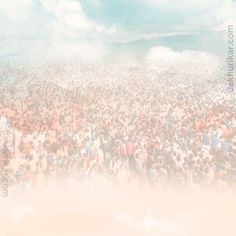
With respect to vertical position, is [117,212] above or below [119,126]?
below

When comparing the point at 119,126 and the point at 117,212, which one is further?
the point at 119,126

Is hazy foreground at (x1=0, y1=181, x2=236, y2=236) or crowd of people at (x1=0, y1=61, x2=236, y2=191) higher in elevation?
crowd of people at (x1=0, y1=61, x2=236, y2=191)

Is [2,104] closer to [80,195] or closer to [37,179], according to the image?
[37,179]

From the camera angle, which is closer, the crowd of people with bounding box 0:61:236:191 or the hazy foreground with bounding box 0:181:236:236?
the hazy foreground with bounding box 0:181:236:236

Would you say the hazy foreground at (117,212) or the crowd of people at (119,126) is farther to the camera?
the crowd of people at (119,126)

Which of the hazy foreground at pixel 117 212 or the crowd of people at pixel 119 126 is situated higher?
the crowd of people at pixel 119 126

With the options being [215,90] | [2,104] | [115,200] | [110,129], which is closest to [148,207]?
[115,200]
